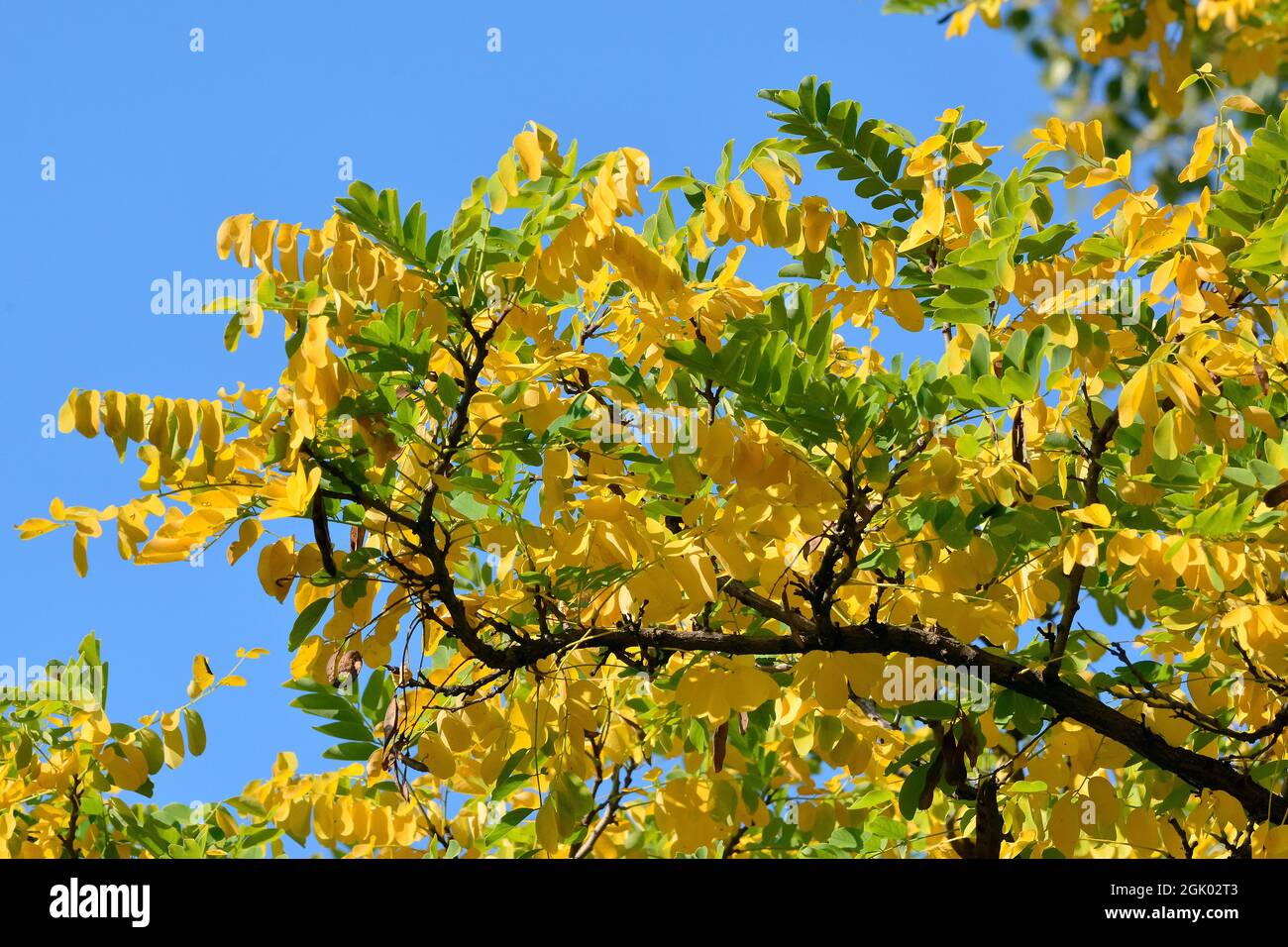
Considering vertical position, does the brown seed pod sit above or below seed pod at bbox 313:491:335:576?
below

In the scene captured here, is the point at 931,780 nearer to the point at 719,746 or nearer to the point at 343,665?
the point at 719,746

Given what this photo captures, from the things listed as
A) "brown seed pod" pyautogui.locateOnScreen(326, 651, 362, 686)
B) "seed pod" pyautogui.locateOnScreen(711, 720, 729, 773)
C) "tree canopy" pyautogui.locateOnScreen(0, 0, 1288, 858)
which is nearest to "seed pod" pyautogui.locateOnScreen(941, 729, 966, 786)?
"tree canopy" pyautogui.locateOnScreen(0, 0, 1288, 858)

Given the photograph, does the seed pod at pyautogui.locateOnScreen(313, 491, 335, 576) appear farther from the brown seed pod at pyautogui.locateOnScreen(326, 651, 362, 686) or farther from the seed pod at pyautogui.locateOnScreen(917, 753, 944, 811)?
the seed pod at pyautogui.locateOnScreen(917, 753, 944, 811)

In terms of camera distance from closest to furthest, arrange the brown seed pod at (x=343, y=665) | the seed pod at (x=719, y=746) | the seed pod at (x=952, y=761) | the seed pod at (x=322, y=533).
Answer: the seed pod at (x=322, y=533), the brown seed pod at (x=343, y=665), the seed pod at (x=952, y=761), the seed pod at (x=719, y=746)

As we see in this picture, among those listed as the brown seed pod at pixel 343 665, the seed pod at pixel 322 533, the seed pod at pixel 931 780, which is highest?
the seed pod at pixel 322 533

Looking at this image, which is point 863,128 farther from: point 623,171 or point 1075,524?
point 1075,524

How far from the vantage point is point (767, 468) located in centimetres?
230

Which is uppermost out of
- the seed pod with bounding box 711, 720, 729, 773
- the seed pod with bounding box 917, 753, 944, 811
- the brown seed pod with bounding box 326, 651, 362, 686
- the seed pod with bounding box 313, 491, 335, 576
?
the seed pod with bounding box 313, 491, 335, 576

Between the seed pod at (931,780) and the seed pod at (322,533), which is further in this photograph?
the seed pod at (931,780)

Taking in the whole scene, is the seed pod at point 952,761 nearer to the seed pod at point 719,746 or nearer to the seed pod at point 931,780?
the seed pod at point 931,780

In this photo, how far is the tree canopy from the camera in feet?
7.36

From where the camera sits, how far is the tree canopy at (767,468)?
2242 mm

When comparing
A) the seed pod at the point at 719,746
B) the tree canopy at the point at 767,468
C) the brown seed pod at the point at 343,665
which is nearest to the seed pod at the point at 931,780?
the tree canopy at the point at 767,468

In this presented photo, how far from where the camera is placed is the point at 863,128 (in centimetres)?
274
